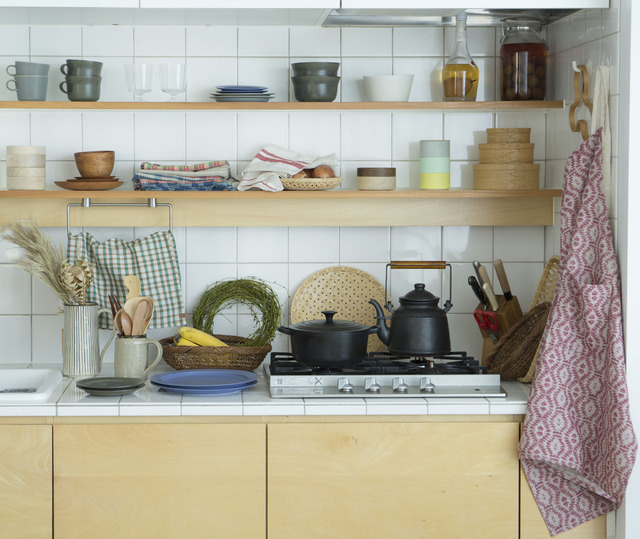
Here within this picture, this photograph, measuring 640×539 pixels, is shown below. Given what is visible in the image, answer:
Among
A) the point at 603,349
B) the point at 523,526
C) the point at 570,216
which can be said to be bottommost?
the point at 523,526

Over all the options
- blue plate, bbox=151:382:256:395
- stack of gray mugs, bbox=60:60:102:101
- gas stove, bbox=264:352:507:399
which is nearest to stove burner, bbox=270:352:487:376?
gas stove, bbox=264:352:507:399

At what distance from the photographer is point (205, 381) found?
248cm

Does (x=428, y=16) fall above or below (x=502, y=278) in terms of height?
above

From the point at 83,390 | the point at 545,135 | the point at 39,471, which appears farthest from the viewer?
the point at 545,135

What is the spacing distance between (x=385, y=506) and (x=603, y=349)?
0.71 meters

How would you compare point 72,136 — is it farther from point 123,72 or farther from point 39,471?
point 39,471

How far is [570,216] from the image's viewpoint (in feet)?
7.90

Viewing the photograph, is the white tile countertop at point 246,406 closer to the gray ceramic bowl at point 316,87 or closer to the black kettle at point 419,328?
the black kettle at point 419,328

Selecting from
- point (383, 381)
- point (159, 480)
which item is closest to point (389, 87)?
point (383, 381)

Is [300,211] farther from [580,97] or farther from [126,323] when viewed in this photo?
[580,97]

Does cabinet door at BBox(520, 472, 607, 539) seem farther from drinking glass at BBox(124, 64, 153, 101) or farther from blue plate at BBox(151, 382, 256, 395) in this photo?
drinking glass at BBox(124, 64, 153, 101)

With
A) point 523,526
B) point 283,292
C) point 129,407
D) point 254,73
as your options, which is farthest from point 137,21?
point 523,526

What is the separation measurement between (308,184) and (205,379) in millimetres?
662

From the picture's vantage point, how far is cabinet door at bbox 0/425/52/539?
89.8 inches
